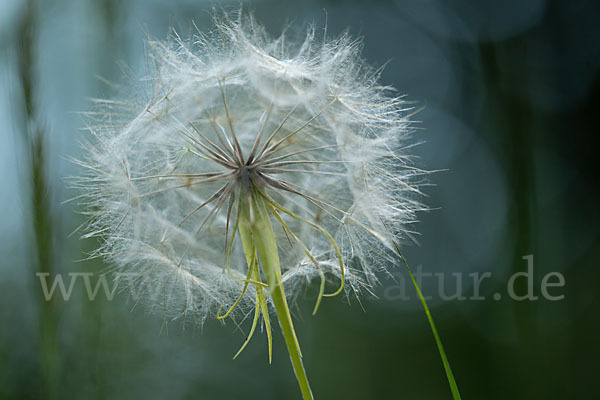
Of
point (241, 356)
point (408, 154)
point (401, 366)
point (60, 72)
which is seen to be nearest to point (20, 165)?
point (408, 154)

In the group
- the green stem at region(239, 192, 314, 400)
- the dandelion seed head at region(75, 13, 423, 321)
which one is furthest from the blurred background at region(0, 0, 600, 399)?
the green stem at region(239, 192, 314, 400)

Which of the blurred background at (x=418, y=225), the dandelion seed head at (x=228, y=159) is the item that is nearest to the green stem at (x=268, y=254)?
the dandelion seed head at (x=228, y=159)

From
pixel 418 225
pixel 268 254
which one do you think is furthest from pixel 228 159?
pixel 418 225

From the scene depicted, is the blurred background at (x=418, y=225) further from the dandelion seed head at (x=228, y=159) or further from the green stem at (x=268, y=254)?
the green stem at (x=268, y=254)

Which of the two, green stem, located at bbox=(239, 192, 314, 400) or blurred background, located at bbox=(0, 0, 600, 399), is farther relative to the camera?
green stem, located at bbox=(239, 192, 314, 400)

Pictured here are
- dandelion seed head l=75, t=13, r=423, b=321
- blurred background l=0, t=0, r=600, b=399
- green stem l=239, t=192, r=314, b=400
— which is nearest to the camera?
blurred background l=0, t=0, r=600, b=399

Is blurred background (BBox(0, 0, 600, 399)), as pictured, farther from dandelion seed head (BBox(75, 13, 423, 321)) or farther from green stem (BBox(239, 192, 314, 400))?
green stem (BBox(239, 192, 314, 400))

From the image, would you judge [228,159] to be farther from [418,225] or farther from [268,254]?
[418,225]

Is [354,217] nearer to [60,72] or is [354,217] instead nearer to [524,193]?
[524,193]
